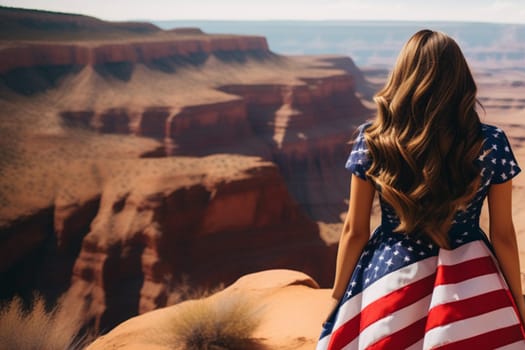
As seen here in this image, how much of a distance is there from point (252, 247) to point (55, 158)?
12.2m

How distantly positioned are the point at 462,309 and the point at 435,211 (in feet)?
1.46

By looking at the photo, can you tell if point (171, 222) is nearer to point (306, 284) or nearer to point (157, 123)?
point (306, 284)

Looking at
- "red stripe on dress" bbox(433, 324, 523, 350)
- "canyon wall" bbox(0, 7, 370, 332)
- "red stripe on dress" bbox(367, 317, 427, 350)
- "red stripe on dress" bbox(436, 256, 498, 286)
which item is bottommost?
"canyon wall" bbox(0, 7, 370, 332)

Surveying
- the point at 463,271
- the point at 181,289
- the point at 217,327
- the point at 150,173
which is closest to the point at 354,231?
the point at 463,271

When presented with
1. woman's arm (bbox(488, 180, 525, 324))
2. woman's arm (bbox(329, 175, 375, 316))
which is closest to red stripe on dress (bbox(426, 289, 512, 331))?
woman's arm (bbox(488, 180, 525, 324))

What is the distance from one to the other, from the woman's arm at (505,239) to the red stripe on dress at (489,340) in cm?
15

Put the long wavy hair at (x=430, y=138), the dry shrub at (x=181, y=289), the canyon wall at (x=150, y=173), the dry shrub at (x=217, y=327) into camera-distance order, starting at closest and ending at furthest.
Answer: the long wavy hair at (x=430, y=138), the dry shrub at (x=217, y=327), the dry shrub at (x=181, y=289), the canyon wall at (x=150, y=173)

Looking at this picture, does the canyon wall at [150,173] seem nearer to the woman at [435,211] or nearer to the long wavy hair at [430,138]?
the woman at [435,211]

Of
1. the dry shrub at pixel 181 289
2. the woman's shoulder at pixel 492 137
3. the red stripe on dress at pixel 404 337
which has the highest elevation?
the woman's shoulder at pixel 492 137

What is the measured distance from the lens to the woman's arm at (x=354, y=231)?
225 cm

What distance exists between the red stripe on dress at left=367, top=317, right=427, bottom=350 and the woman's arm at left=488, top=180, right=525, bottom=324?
442mm

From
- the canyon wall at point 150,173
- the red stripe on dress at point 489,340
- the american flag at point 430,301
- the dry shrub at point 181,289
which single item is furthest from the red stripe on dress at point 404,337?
A: the canyon wall at point 150,173

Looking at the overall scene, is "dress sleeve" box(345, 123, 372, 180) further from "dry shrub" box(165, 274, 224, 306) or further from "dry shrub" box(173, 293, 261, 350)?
"dry shrub" box(165, 274, 224, 306)

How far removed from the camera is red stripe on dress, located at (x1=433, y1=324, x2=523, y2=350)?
6.86ft
